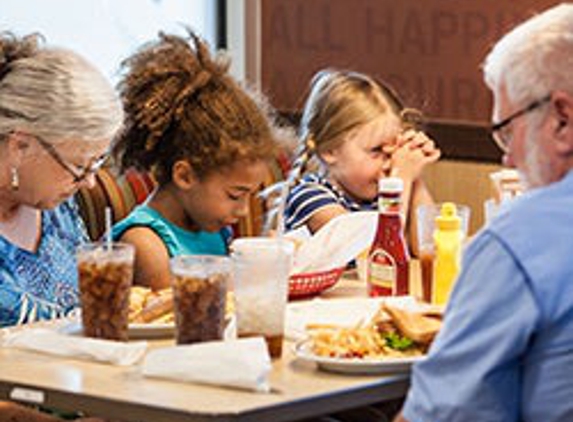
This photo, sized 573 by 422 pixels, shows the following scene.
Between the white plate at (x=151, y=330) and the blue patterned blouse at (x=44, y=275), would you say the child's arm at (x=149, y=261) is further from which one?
the white plate at (x=151, y=330)

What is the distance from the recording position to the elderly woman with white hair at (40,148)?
276 centimetres

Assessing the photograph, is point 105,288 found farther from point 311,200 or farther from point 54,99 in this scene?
point 311,200

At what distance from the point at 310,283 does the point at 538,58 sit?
3.05 feet

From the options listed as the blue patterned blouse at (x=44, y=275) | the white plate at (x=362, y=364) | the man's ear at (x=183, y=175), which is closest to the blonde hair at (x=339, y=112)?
the man's ear at (x=183, y=175)

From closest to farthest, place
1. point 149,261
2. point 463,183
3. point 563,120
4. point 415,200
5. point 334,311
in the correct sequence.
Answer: point 563,120 < point 334,311 < point 149,261 < point 415,200 < point 463,183

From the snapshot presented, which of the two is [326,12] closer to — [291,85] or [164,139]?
[291,85]

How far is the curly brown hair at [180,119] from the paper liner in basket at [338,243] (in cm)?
38

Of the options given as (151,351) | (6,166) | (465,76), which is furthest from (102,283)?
(465,76)

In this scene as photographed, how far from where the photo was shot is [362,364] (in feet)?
7.38

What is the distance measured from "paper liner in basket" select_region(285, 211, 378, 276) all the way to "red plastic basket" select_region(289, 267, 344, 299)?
1 centimetres

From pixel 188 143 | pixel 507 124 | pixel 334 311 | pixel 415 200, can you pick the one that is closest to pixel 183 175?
pixel 188 143

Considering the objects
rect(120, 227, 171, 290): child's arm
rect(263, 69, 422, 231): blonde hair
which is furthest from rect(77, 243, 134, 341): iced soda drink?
rect(263, 69, 422, 231): blonde hair

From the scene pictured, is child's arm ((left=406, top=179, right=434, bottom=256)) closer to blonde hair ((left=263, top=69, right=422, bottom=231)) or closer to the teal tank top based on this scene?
blonde hair ((left=263, top=69, right=422, bottom=231))

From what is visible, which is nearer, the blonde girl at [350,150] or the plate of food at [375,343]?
the plate of food at [375,343]
